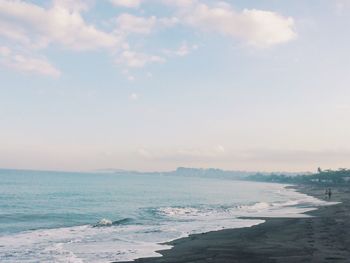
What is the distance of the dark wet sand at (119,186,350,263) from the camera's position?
2206 centimetres

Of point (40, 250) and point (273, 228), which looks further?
point (273, 228)

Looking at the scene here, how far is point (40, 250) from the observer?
26.3 metres

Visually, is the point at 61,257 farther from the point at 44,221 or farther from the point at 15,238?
the point at 44,221

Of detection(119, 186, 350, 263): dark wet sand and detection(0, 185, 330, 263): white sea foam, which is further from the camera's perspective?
detection(0, 185, 330, 263): white sea foam

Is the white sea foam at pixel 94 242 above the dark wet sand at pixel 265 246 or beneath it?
beneath

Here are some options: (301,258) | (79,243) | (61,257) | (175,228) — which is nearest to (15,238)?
(79,243)

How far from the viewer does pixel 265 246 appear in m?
→ 26.4

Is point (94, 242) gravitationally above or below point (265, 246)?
below

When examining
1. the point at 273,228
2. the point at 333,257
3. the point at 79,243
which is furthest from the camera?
the point at 273,228

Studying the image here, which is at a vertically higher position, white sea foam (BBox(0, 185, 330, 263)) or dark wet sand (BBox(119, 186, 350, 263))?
dark wet sand (BBox(119, 186, 350, 263))

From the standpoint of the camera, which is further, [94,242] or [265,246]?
[94,242]

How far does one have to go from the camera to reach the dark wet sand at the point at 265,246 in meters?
22.1

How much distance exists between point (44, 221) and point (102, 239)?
16.8 m

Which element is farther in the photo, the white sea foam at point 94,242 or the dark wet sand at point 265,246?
the white sea foam at point 94,242
